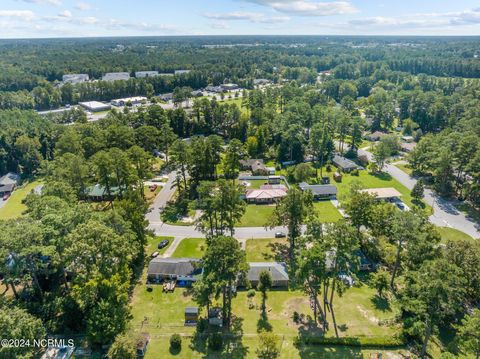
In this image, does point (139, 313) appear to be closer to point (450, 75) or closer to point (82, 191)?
point (82, 191)

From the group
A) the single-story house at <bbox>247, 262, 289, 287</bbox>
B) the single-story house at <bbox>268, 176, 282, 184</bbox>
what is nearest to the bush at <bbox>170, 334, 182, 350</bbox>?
the single-story house at <bbox>247, 262, 289, 287</bbox>

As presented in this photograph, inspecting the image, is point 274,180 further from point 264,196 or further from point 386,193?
point 386,193

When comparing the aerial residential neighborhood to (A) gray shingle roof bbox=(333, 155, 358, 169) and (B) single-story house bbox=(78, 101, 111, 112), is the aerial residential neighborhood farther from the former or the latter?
(B) single-story house bbox=(78, 101, 111, 112)

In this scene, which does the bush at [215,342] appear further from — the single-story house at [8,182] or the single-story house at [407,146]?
the single-story house at [407,146]

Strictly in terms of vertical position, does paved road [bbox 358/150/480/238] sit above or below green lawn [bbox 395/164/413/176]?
below

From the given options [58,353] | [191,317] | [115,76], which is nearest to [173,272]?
[191,317]
